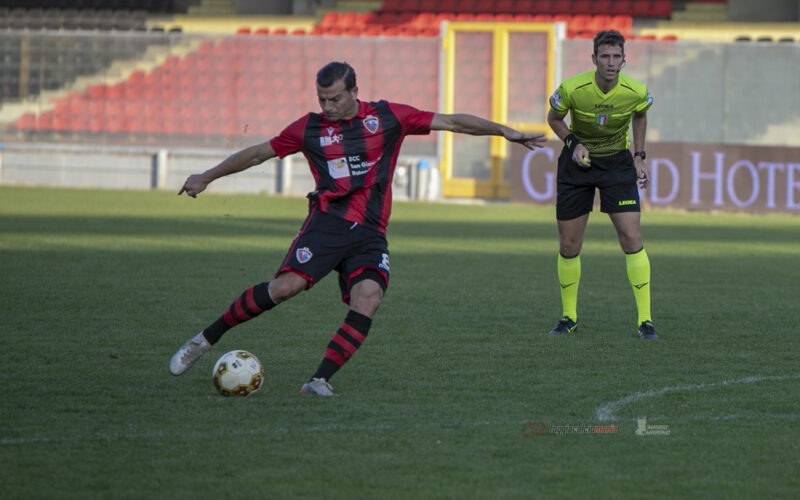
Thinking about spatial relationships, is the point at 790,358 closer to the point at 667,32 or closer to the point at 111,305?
the point at 111,305

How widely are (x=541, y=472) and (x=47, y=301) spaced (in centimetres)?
562

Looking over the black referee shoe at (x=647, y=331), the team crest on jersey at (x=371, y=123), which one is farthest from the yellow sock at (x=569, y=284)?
the team crest on jersey at (x=371, y=123)

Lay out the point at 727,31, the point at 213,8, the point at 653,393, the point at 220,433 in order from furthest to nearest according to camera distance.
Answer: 1. the point at 213,8
2. the point at 727,31
3. the point at 653,393
4. the point at 220,433

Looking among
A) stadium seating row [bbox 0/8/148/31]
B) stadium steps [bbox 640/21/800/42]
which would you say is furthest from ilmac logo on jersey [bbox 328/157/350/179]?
stadium seating row [bbox 0/8/148/31]

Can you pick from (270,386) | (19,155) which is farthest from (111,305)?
(19,155)

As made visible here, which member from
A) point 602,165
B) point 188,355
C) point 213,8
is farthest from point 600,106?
point 213,8

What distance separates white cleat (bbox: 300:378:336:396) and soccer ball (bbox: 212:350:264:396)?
224 millimetres

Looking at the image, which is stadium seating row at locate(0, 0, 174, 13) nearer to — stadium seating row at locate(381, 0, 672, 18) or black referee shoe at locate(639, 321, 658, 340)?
stadium seating row at locate(381, 0, 672, 18)

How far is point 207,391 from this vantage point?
6133 mm

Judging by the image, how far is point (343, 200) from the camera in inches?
252

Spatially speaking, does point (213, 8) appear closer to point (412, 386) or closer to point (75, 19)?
point (75, 19)

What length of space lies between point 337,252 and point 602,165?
8.58 feet

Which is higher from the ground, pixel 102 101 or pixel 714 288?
pixel 102 101

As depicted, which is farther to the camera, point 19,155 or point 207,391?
point 19,155
